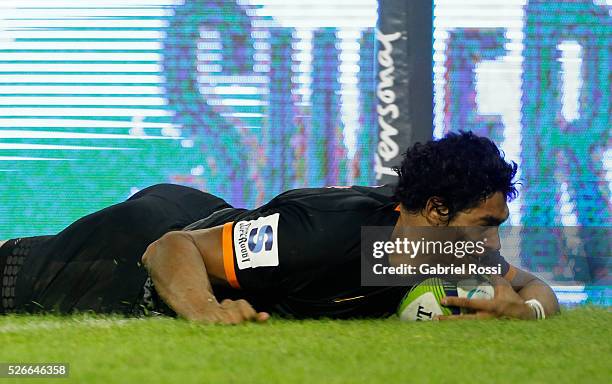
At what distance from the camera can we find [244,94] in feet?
16.4

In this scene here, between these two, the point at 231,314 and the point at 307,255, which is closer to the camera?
the point at 231,314

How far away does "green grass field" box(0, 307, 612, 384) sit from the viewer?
2.26 metres

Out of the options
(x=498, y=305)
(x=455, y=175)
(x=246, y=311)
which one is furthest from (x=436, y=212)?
(x=246, y=311)

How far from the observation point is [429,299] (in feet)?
11.2

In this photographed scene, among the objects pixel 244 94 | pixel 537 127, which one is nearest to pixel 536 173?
pixel 537 127

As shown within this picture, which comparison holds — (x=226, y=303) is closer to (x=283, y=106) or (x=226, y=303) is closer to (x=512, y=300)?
(x=512, y=300)

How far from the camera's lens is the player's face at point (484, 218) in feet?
11.1

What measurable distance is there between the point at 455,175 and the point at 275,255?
0.67 meters

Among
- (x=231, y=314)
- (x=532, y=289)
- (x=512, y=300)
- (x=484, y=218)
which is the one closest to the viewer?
(x=231, y=314)

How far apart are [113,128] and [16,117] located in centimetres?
50

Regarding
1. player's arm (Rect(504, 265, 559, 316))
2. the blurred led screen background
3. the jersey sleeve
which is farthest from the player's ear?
the blurred led screen background

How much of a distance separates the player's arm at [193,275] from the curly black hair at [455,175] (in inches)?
26.2

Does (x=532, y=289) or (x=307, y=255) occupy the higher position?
(x=307, y=255)

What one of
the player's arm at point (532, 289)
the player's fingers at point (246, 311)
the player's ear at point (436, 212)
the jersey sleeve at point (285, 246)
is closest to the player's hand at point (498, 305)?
the player's arm at point (532, 289)
